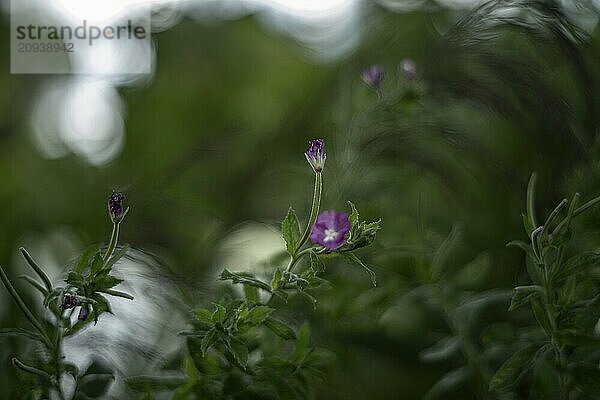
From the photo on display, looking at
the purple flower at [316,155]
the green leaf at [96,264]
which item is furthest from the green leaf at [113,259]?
the purple flower at [316,155]

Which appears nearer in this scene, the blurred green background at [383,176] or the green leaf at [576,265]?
the green leaf at [576,265]

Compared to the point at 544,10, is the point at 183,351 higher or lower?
lower

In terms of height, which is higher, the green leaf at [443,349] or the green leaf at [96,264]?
the green leaf at [96,264]

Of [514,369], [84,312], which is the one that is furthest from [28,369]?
[514,369]

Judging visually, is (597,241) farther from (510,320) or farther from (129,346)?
(129,346)

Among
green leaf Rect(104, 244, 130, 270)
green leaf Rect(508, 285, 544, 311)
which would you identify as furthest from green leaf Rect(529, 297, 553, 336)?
green leaf Rect(104, 244, 130, 270)

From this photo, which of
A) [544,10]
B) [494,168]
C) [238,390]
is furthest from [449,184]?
[238,390]

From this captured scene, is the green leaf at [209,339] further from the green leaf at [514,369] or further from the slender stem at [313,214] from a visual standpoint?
the green leaf at [514,369]

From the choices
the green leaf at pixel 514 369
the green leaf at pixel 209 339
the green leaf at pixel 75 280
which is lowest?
the green leaf at pixel 514 369
